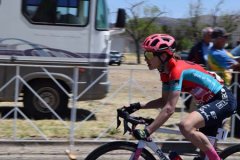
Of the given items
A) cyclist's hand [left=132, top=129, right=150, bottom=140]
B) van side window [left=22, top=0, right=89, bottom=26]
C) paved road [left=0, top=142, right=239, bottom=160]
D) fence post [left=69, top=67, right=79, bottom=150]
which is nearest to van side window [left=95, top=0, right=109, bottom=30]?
van side window [left=22, top=0, right=89, bottom=26]

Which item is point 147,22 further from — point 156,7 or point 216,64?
point 216,64

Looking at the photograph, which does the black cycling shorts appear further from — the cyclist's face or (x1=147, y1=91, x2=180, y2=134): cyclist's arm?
the cyclist's face

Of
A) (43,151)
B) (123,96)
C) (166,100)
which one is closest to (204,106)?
(166,100)

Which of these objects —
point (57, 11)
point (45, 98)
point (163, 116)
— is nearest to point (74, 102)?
point (45, 98)

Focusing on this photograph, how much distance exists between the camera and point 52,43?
962 cm

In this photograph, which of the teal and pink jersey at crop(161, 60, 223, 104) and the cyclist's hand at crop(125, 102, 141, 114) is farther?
the cyclist's hand at crop(125, 102, 141, 114)

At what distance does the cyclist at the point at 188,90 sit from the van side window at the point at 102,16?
544 centimetres

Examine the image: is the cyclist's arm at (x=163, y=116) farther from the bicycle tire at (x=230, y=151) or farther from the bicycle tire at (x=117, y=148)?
the bicycle tire at (x=230, y=151)

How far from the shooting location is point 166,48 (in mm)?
4363

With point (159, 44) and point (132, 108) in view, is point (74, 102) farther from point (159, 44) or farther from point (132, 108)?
point (159, 44)

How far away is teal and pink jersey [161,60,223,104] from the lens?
14.3 feet

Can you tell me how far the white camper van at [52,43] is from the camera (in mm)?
9500

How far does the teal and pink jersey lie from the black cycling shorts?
64 mm

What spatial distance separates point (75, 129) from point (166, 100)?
11.9 ft
